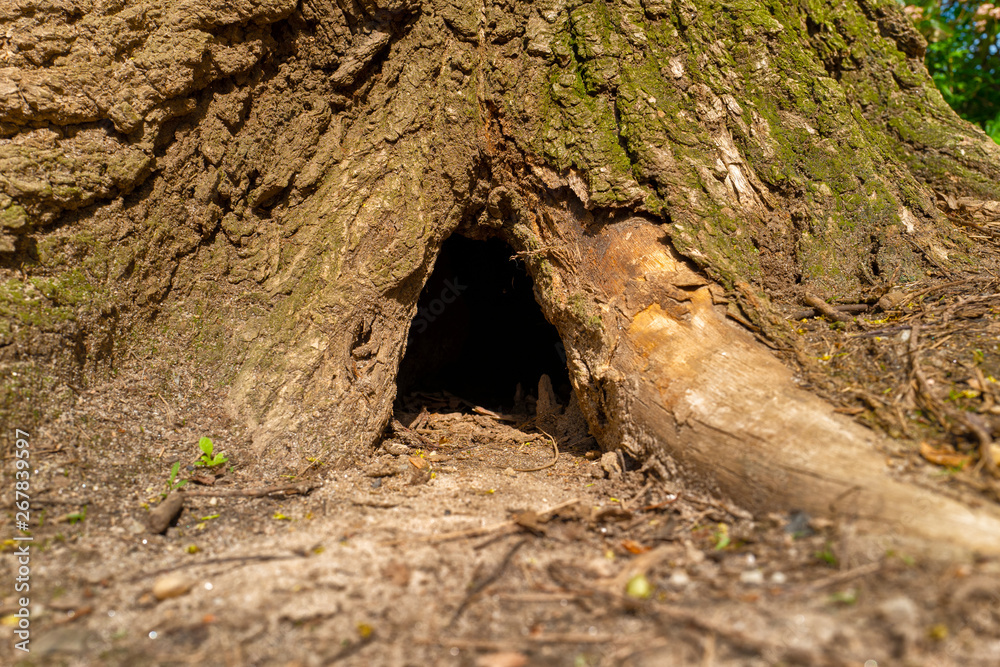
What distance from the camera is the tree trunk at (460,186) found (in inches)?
108

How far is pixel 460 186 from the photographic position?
363cm

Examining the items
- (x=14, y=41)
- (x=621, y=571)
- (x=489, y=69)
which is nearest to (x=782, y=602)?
(x=621, y=571)

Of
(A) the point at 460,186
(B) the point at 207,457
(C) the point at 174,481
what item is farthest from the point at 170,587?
(A) the point at 460,186

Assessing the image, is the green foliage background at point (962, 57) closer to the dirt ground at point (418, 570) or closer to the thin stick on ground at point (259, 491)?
the dirt ground at point (418, 570)

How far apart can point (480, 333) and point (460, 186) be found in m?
3.37

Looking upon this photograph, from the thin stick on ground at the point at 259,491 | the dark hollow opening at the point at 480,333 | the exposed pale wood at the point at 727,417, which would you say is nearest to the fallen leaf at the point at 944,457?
the exposed pale wood at the point at 727,417

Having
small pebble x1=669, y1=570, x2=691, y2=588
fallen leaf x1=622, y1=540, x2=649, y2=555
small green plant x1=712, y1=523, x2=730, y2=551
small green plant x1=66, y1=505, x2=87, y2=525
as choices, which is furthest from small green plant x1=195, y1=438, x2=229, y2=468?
small green plant x1=712, y1=523, x2=730, y2=551

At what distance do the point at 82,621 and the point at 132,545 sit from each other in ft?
1.44

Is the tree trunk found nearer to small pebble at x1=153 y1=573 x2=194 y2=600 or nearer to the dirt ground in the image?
the dirt ground

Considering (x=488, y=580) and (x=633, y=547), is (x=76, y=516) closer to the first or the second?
(x=488, y=580)

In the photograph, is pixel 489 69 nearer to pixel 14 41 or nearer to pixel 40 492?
pixel 14 41

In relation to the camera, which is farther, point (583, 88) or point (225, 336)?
point (583, 88)

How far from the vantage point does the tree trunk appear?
275 cm

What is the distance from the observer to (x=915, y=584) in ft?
5.69
